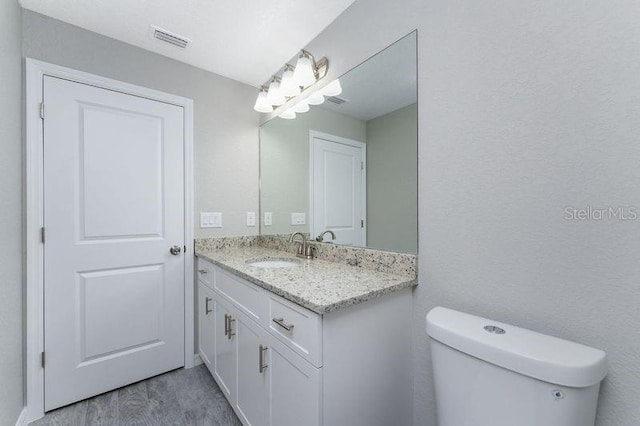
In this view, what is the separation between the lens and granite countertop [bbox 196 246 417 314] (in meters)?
0.92

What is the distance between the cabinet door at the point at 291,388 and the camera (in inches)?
35.3

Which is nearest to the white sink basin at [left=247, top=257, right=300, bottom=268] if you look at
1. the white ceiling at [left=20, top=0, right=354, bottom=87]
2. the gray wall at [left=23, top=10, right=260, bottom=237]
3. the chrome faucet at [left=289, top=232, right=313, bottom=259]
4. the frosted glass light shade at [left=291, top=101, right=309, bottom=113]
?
the chrome faucet at [left=289, top=232, right=313, bottom=259]

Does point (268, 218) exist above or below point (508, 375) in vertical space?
above

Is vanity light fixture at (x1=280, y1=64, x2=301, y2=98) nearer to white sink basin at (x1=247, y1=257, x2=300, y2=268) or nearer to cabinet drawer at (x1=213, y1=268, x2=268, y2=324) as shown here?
white sink basin at (x1=247, y1=257, x2=300, y2=268)

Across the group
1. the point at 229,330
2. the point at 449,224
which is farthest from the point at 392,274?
the point at 229,330

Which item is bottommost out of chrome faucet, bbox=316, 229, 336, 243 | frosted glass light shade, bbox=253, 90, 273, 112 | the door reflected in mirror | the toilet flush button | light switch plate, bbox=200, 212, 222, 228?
the toilet flush button

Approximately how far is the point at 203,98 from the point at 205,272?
1.31m

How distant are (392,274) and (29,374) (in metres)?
2.03

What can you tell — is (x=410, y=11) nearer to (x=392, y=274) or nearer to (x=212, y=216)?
(x=392, y=274)

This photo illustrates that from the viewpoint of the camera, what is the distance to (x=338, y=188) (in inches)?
66.2

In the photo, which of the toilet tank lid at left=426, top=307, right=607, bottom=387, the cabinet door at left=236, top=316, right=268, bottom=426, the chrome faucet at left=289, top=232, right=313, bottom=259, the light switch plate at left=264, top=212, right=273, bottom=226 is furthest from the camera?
the light switch plate at left=264, top=212, right=273, bottom=226

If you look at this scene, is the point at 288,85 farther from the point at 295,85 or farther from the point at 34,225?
the point at 34,225

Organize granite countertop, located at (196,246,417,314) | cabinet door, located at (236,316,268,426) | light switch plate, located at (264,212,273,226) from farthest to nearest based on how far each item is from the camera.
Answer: light switch plate, located at (264,212,273,226), cabinet door, located at (236,316,268,426), granite countertop, located at (196,246,417,314)

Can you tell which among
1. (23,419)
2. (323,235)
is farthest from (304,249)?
(23,419)
